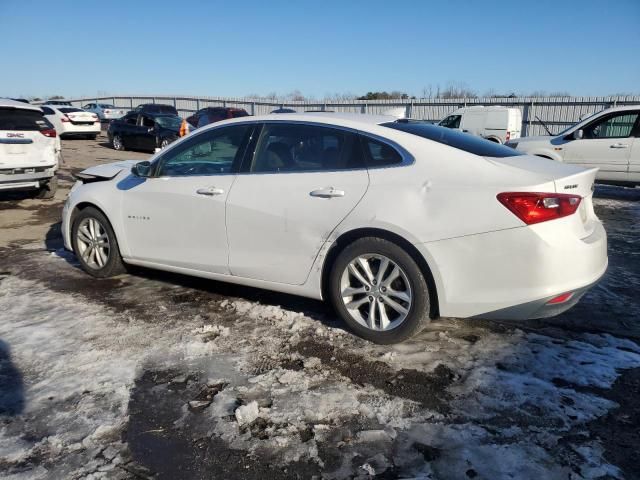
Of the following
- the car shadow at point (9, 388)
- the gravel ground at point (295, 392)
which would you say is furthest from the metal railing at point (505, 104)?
the car shadow at point (9, 388)

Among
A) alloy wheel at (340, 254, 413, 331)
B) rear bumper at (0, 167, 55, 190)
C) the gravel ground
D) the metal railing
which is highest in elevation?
the metal railing

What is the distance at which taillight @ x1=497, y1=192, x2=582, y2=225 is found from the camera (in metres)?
3.11

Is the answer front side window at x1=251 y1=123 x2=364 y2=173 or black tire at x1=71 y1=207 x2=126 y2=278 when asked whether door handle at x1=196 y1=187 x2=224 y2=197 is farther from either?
black tire at x1=71 y1=207 x2=126 y2=278

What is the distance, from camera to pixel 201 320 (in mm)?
4117

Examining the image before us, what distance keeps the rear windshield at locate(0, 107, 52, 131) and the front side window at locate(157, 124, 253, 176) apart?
4982 millimetres

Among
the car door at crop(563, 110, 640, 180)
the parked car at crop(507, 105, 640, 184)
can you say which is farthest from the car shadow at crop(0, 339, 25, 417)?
the car door at crop(563, 110, 640, 180)

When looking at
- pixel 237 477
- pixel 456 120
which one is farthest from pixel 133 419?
pixel 456 120

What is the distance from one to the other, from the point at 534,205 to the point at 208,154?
267 cm

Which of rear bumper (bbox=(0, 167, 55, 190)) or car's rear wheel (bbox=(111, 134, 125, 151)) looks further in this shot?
car's rear wheel (bbox=(111, 134, 125, 151))

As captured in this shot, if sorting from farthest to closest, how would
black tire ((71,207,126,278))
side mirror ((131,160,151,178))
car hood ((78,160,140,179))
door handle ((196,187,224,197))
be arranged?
car hood ((78,160,140,179)), black tire ((71,207,126,278)), side mirror ((131,160,151,178)), door handle ((196,187,224,197))

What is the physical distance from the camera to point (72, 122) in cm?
2194

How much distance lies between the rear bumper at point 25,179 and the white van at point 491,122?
1378 centimetres

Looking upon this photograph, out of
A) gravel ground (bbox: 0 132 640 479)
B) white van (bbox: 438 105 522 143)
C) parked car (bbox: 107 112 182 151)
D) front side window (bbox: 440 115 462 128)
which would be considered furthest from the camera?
front side window (bbox: 440 115 462 128)

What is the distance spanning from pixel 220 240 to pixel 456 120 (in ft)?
57.9
